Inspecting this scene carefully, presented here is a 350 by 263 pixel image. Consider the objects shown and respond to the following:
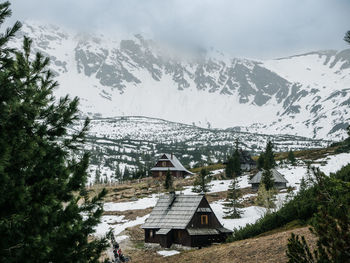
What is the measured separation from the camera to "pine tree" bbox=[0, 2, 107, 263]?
6367 millimetres

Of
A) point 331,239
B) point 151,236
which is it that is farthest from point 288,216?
point 331,239

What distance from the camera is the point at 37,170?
7.62 metres

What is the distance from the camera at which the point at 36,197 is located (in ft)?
21.7

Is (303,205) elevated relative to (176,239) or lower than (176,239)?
elevated

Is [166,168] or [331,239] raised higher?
[166,168]

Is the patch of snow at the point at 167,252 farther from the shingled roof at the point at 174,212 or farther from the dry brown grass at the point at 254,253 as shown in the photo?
the dry brown grass at the point at 254,253

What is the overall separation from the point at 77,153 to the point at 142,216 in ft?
174

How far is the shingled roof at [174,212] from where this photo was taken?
41.4m

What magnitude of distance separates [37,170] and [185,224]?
3431cm

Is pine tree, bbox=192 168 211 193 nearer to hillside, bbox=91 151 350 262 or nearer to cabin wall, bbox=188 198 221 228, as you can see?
hillside, bbox=91 151 350 262

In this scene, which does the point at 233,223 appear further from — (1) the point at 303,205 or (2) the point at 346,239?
(2) the point at 346,239

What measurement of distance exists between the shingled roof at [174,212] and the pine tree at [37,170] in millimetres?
33249

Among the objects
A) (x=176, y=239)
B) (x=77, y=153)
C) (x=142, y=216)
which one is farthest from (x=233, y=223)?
(x=77, y=153)

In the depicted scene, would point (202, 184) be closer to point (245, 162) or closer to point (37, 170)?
point (37, 170)
